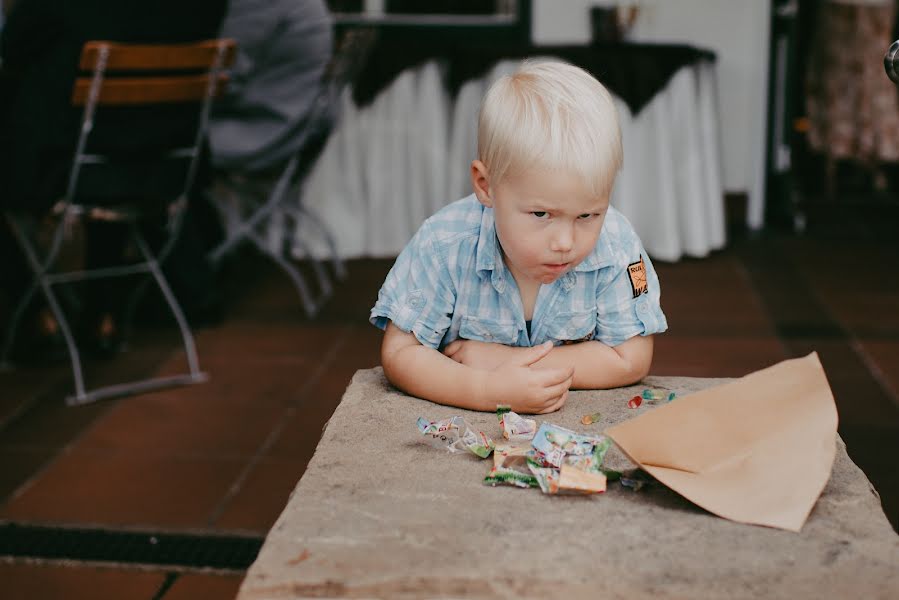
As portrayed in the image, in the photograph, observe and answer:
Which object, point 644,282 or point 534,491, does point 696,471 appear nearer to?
point 534,491

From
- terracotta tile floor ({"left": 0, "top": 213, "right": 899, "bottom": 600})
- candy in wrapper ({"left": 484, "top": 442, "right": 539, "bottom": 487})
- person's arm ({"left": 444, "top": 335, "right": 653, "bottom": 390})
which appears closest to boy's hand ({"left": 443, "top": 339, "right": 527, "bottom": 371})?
person's arm ({"left": 444, "top": 335, "right": 653, "bottom": 390})

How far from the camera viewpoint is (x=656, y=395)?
115 cm

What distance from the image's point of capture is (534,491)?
2.91 ft

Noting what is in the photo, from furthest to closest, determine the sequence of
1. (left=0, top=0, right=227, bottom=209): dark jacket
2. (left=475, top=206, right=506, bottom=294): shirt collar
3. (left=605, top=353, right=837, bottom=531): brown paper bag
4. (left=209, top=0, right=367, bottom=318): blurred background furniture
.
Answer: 1. (left=209, top=0, right=367, bottom=318): blurred background furniture
2. (left=0, top=0, right=227, bottom=209): dark jacket
3. (left=475, top=206, right=506, bottom=294): shirt collar
4. (left=605, top=353, right=837, bottom=531): brown paper bag

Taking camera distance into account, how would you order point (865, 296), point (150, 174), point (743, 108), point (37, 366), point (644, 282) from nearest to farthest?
1. point (644, 282)
2. point (150, 174)
3. point (37, 366)
4. point (865, 296)
5. point (743, 108)

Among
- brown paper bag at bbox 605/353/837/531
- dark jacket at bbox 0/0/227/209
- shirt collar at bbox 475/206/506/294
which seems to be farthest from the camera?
dark jacket at bbox 0/0/227/209

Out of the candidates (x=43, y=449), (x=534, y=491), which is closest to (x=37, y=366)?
(x=43, y=449)

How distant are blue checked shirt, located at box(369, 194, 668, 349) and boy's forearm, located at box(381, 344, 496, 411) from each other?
0.06 m

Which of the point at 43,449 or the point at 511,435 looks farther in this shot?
the point at 43,449

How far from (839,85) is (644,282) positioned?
15.5ft

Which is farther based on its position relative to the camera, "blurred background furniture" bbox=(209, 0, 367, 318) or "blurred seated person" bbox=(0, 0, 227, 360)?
"blurred background furniture" bbox=(209, 0, 367, 318)

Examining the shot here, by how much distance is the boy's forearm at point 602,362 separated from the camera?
1.17 meters

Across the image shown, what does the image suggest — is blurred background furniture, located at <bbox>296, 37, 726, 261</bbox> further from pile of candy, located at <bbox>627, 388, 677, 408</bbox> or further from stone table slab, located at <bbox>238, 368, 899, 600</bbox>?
stone table slab, located at <bbox>238, 368, 899, 600</bbox>

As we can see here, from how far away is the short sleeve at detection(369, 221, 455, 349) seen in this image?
1205 millimetres
